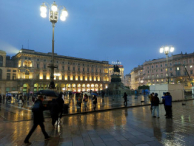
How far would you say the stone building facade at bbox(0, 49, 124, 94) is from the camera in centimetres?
5369

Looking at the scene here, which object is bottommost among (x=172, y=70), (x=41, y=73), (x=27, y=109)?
(x=27, y=109)

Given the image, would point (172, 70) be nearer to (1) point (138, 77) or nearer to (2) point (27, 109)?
(1) point (138, 77)

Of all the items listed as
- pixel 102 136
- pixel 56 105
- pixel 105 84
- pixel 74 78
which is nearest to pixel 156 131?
pixel 102 136

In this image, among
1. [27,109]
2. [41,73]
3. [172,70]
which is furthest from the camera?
[172,70]

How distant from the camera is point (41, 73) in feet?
192

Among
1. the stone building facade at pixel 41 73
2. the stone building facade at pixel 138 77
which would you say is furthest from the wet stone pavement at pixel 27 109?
the stone building facade at pixel 138 77

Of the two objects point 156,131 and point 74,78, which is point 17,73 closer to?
point 74,78

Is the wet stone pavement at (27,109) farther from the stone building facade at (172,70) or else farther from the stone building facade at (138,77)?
the stone building facade at (138,77)

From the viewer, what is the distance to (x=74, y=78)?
225ft

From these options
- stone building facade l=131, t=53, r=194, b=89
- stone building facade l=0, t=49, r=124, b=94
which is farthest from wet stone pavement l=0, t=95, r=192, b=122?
stone building facade l=131, t=53, r=194, b=89

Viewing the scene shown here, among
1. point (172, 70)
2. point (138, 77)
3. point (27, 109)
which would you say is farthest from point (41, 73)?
point (138, 77)

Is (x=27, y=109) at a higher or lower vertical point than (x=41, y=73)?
lower

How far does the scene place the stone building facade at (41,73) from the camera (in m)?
53.7

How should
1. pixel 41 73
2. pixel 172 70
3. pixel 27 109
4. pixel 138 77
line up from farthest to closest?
pixel 138 77, pixel 172 70, pixel 41 73, pixel 27 109
